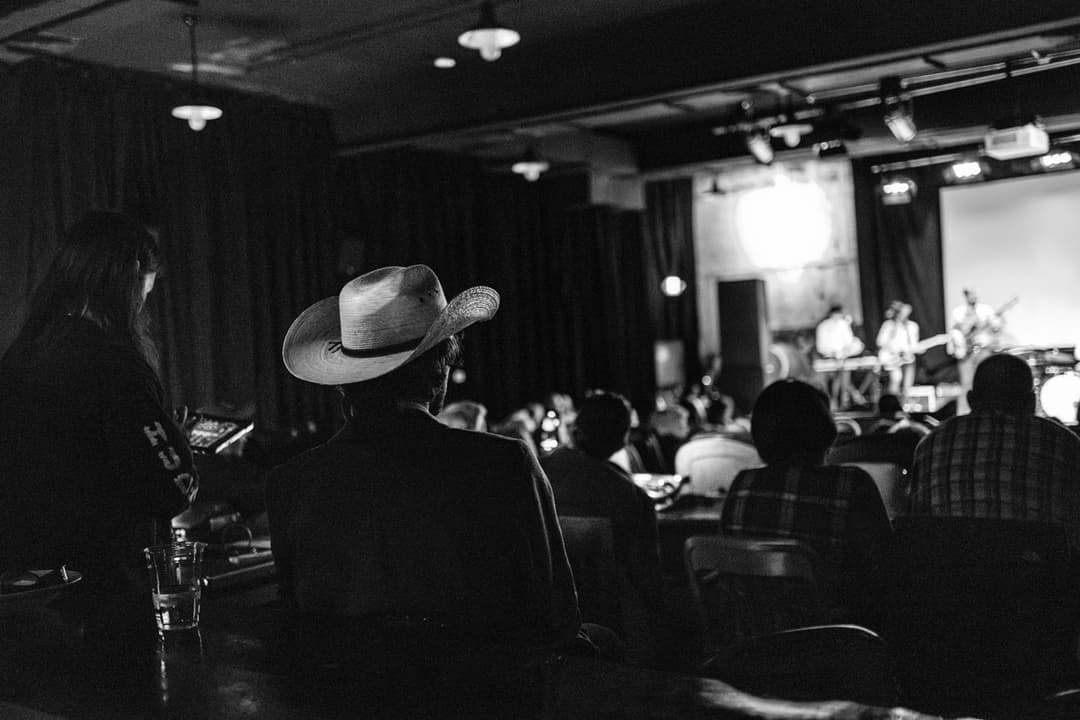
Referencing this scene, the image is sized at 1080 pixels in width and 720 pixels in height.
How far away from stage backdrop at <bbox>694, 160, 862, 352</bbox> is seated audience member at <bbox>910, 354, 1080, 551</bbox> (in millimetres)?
10142

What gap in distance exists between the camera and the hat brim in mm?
1833

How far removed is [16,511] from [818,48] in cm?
600

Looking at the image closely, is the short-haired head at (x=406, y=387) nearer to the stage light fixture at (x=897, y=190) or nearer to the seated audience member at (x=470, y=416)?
the seated audience member at (x=470, y=416)

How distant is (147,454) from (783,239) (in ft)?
41.7

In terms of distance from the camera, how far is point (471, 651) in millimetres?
1442

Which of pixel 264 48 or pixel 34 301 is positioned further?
pixel 264 48

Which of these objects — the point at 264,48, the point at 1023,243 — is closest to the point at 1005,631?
the point at 264,48

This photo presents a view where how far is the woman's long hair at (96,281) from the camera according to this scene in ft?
7.06

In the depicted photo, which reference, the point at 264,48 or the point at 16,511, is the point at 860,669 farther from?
the point at 264,48

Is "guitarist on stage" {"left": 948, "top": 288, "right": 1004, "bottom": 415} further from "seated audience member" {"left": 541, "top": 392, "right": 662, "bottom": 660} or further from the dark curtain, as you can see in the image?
"seated audience member" {"left": 541, "top": 392, "right": 662, "bottom": 660}

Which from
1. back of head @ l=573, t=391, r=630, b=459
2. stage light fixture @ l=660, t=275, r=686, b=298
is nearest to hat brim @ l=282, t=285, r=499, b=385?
back of head @ l=573, t=391, r=630, b=459

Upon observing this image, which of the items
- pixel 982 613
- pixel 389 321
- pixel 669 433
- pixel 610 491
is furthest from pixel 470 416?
pixel 389 321

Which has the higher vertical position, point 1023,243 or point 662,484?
point 1023,243

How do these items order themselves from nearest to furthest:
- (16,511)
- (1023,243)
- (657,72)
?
(16,511)
(657,72)
(1023,243)
